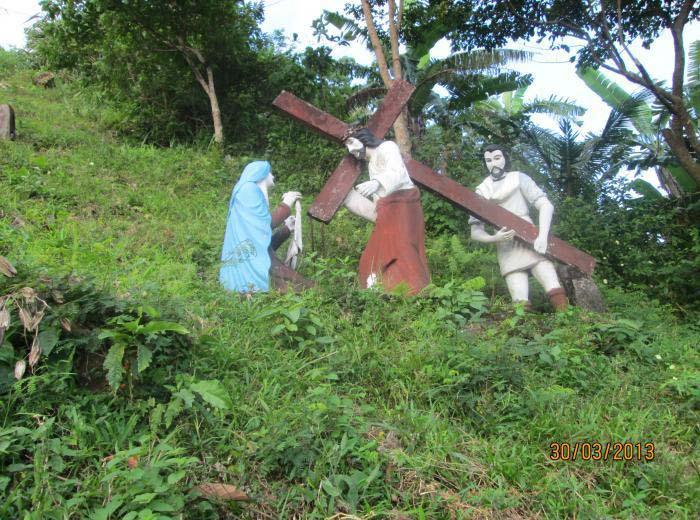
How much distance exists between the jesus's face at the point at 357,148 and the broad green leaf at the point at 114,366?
354 centimetres

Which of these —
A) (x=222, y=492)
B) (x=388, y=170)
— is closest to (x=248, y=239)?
(x=388, y=170)

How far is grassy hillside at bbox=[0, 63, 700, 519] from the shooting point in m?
3.48

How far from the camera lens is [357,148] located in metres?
6.77

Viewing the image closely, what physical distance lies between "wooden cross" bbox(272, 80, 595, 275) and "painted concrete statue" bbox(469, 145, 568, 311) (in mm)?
104

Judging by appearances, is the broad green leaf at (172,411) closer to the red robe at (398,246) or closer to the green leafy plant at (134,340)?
the green leafy plant at (134,340)

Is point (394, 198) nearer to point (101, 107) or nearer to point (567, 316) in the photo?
point (567, 316)

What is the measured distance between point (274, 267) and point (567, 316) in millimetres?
2512

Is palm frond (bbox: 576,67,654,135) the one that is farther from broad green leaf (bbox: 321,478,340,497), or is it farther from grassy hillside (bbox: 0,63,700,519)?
broad green leaf (bbox: 321,478,340,497)

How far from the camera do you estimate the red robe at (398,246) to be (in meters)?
6.24

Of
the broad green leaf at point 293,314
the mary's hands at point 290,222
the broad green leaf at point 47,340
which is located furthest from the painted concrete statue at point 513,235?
the broad green leaf at point 47,340

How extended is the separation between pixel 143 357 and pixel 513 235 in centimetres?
394

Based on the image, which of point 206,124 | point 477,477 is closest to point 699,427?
point 477,477

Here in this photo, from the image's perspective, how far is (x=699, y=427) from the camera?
455 centimetres
